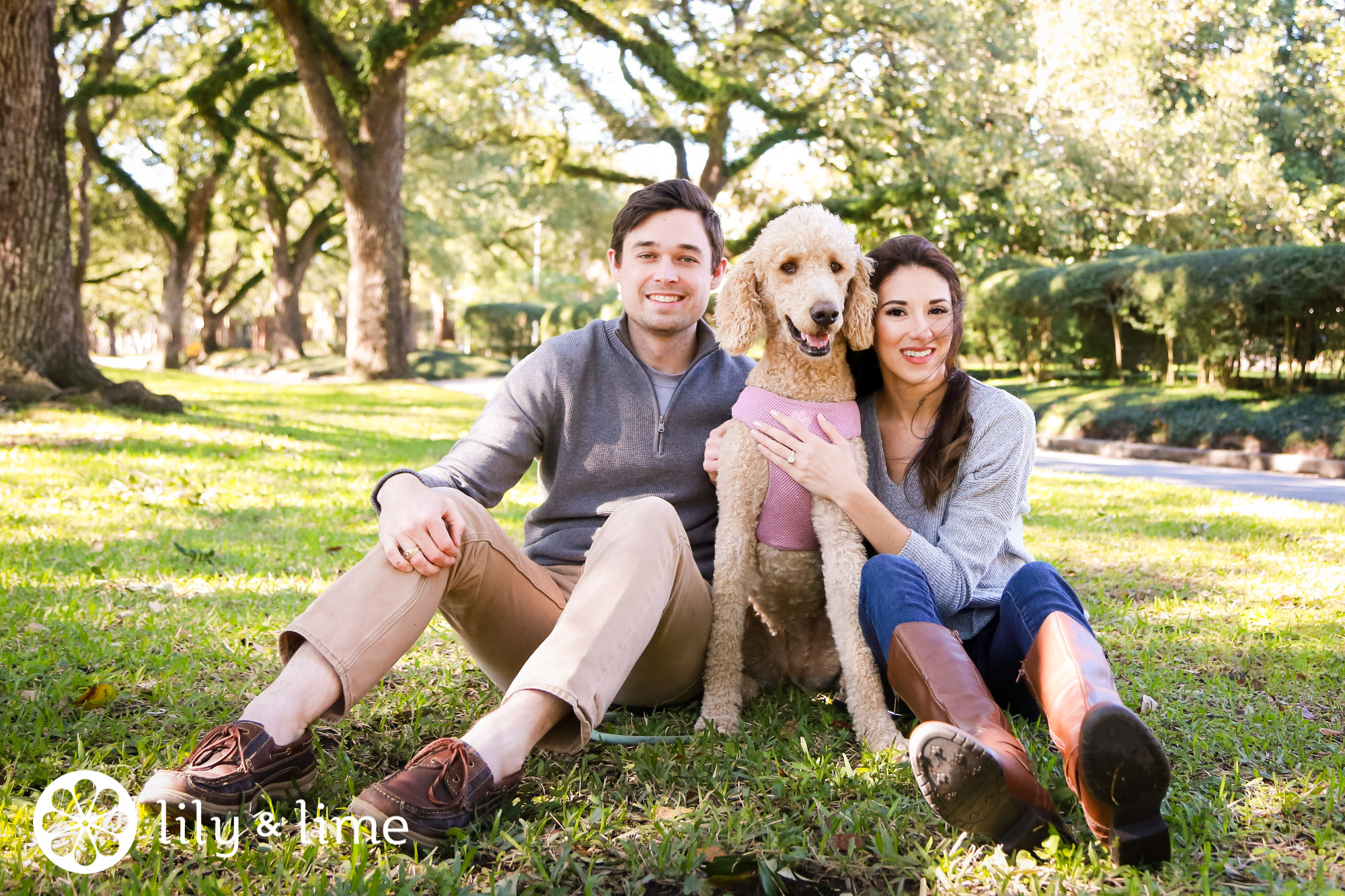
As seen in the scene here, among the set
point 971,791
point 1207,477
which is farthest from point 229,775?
point 1207,477

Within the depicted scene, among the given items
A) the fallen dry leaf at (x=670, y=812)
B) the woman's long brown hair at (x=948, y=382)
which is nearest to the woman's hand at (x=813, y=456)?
the woman's long brown hair at (x=948, y=382)

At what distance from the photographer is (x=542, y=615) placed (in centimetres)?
255

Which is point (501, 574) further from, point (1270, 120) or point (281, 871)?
point (1270, 120)

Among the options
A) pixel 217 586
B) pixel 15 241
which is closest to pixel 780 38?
pixel 15 241

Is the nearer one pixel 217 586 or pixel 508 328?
pixel 217 586

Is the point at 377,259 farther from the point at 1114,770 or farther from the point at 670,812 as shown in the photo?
the point at 1114,770

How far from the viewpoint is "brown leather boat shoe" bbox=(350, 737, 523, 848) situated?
1.93 m

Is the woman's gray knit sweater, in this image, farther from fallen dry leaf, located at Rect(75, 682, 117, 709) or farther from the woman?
fallen dry leaf, located at Rect(75, 682, 117, 709)

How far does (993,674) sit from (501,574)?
145cm

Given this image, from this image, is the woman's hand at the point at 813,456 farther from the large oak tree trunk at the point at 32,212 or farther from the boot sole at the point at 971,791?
the large oak tree trunk at the point at 32,212

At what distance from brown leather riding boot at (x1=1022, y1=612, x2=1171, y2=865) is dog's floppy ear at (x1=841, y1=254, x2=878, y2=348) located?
1.22m

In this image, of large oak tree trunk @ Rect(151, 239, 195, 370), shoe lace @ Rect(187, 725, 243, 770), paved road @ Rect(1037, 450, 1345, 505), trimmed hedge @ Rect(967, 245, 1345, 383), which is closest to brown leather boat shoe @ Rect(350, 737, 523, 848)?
shoe lace @ Rect(187, 725, 243, 770)

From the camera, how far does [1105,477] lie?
28.3 feet

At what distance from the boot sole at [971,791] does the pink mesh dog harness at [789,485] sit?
0.98 metres
